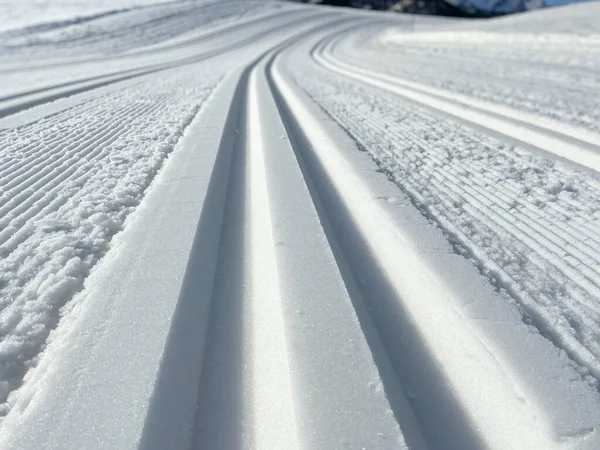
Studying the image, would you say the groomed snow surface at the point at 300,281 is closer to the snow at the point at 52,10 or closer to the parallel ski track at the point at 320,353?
the parallel ski track at the point at 320,353

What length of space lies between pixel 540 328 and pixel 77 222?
1.69 metres

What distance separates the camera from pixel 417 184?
8.08 feet

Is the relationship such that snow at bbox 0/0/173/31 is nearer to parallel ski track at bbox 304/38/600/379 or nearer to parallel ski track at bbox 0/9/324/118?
parallel ski track at bbox 0/9/324/118

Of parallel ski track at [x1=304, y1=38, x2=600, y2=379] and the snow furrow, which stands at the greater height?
the snow furrow

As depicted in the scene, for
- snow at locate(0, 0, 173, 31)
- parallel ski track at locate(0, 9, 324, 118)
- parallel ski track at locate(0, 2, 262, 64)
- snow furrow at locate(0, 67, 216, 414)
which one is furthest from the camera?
snow at locate(0, 0, 173, 31)

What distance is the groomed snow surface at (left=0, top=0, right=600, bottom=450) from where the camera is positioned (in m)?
1.11

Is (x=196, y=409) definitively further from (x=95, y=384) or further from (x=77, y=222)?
(x=77, y=222)

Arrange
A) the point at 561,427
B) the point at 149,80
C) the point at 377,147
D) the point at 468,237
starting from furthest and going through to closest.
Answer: the point at 149,80, the point at 377,147, the point at 468,237, the point at 561,427

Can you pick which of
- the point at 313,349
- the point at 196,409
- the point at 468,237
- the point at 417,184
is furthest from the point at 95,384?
the point at 417,184

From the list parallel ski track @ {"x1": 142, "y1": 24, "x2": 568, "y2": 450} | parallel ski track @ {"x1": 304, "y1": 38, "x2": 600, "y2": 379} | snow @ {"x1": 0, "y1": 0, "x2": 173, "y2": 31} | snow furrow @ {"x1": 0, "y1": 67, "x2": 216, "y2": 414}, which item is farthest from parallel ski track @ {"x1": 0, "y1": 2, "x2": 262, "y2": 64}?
parallel ski track @ {"x1": 142, "y1": 24, "x2": 568, "y2": 450}

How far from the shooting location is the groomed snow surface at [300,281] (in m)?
1.11

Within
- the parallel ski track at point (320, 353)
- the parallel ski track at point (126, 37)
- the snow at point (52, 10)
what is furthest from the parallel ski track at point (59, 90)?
the snow at point (52, 10)

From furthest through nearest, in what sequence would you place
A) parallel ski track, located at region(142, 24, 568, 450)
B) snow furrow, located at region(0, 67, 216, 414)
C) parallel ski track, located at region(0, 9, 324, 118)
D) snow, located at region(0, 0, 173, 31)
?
1. snow, located at region(0, 0, 173, 31)
2. parallel ski track, located at region(0, 9, 324, 118)
3. snow furrow, located at region(0, 67, 216, 414)
4. parallel ski track, located at region(142, 24, 568, 450)

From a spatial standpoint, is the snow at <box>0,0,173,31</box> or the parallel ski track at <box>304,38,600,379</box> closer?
the parallel ski track at <box>304,38,600,379</box>
